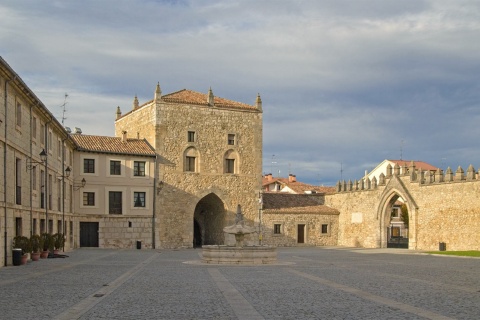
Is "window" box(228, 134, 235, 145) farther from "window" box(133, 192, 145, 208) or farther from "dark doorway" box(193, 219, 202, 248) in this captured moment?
"window" box(133, 192, 145, 208)

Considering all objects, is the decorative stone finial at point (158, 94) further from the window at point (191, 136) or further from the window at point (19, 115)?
the window at point (19, 115)

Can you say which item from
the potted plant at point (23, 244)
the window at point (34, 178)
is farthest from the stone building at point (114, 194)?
the potted plant at point (23, 244)

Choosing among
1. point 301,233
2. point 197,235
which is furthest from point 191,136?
point 301,233

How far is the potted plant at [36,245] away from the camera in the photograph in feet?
93.4

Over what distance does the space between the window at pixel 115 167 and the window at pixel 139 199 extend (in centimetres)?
201

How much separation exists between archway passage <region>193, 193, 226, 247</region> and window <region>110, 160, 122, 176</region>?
8011mm

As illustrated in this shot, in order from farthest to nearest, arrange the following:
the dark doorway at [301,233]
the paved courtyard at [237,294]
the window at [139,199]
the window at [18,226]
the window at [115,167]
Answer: the dark doorway at [301,233], the window at [139,199], the window at [115,167], the window at [18,226], the paved courtyard at [237,294]

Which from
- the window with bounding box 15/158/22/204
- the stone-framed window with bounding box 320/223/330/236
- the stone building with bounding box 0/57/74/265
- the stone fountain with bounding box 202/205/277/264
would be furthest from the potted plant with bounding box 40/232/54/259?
the stone-framed window with bounding box 320/223/330/236

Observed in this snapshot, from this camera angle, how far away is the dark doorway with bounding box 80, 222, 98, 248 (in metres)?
46.9

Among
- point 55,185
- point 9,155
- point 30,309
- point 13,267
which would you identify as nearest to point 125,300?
point 30,309

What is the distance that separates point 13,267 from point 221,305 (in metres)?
14.4

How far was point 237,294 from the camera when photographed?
1471 centimetres

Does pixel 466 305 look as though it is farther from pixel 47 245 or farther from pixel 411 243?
pixel 411 243

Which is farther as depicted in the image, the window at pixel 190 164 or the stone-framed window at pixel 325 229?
the stone-framed window at pixel 325 229
